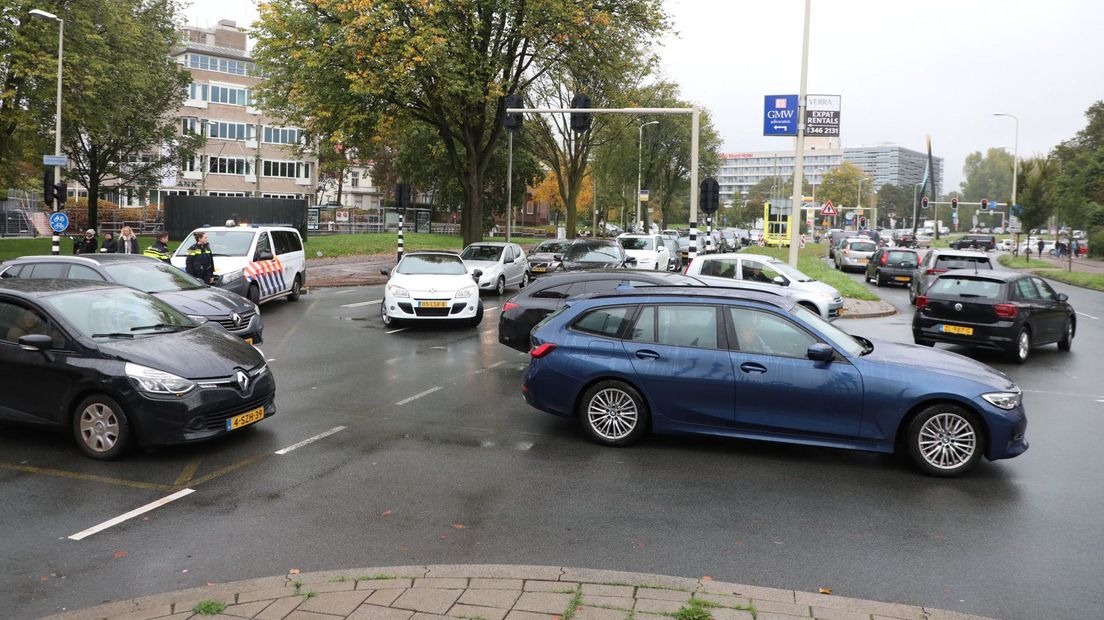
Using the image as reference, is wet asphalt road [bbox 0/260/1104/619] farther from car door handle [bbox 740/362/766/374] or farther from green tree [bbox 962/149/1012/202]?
green tree [bbox 962/149/1012/202]

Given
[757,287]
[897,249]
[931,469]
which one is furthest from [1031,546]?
[897,249]

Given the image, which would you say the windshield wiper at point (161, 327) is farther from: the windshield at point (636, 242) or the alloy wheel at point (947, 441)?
the windshield at point (636, 242)

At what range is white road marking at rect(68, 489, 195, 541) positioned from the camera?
5.55m

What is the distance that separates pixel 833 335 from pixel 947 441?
4.20 ft

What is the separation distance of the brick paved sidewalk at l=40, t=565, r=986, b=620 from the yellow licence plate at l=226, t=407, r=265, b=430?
295 centimetres

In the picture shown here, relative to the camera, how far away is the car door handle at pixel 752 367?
7.28 m

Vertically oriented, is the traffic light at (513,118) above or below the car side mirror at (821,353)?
above

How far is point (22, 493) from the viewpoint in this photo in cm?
635

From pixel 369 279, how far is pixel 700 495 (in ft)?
77.1

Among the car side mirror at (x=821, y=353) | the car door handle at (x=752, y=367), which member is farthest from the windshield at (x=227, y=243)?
the car side mirror at (x=821, y=353)

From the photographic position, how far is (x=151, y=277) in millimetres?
12656

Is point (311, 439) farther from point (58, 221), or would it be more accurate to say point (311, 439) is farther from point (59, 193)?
point (59, 193)

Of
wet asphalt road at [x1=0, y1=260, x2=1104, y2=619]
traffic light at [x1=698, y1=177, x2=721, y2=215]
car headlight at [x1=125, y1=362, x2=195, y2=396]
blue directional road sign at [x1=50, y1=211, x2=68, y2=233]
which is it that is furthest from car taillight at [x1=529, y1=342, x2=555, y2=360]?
blue directional road sign at [x1=50, y1=211, x2=68, y2=233]

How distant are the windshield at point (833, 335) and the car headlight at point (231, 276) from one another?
42.7 ft
